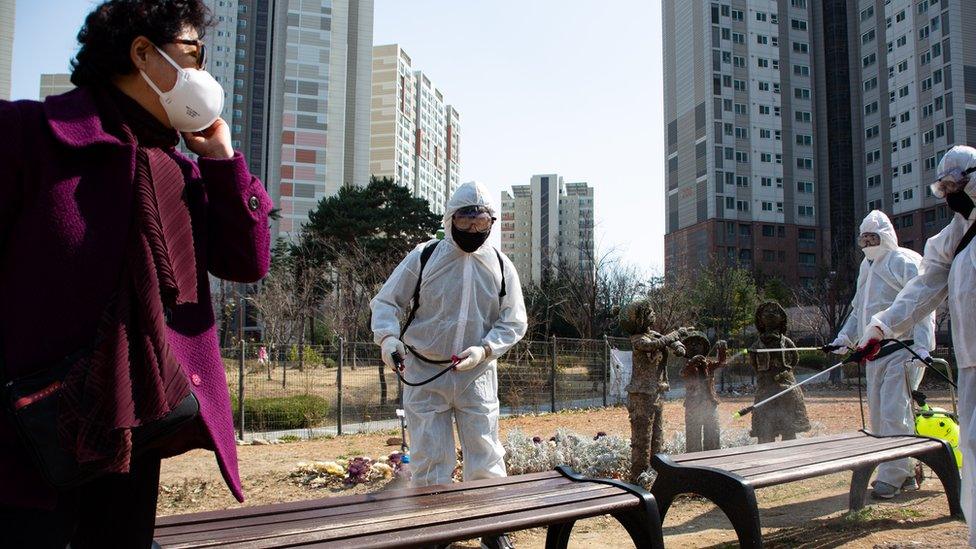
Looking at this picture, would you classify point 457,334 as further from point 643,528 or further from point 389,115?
point 389,115

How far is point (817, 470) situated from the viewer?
151 inches

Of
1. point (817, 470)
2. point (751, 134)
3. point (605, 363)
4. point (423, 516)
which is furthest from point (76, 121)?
point (751, 134)

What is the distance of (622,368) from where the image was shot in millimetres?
17859

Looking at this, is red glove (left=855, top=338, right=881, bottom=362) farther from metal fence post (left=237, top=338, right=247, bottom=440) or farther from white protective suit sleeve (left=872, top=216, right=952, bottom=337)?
metal fence post (left=237, top=338, right=247, bottom=440)

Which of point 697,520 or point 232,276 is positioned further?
point 697,520

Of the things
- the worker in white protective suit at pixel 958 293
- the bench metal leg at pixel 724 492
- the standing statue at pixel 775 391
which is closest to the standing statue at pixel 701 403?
the standing statue at pixel 775 391

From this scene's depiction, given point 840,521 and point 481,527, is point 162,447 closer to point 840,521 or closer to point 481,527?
point 481,527

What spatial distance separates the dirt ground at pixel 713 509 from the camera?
4652 millimetres

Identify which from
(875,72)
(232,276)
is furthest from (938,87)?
(232,276)

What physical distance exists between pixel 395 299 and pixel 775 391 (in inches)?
191

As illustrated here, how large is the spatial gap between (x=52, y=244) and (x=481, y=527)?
1638 mm

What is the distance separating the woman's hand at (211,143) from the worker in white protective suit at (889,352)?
5293mm

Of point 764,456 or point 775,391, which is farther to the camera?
point 775,391

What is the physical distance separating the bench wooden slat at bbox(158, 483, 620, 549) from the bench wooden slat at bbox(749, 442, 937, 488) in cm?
87
